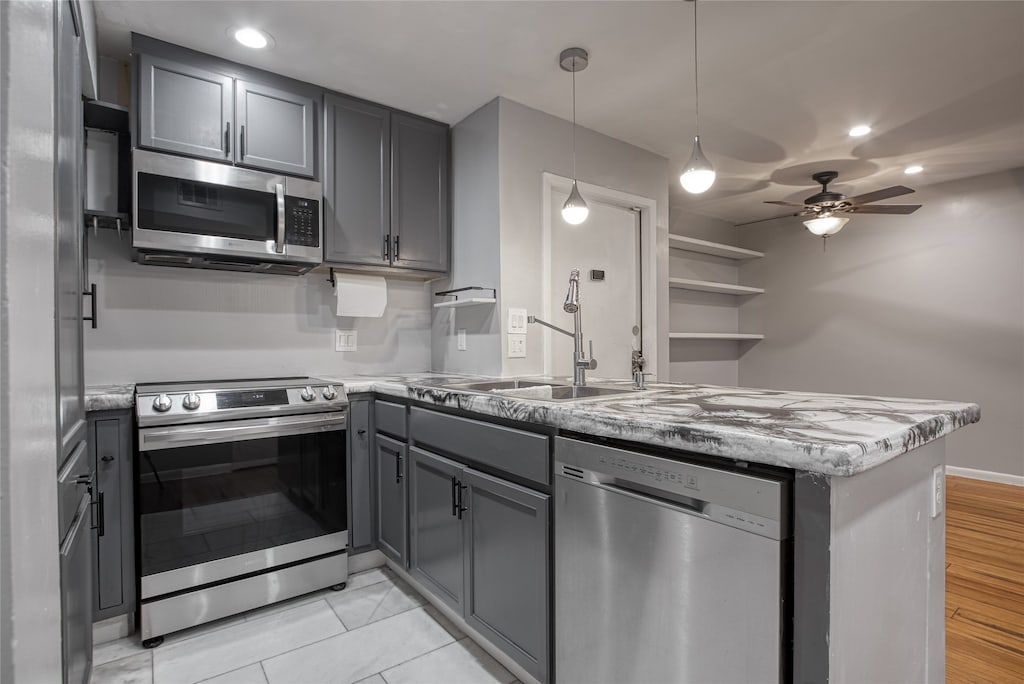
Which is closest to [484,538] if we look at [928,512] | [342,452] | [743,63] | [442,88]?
[342,452]

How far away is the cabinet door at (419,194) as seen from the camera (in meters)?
2.92

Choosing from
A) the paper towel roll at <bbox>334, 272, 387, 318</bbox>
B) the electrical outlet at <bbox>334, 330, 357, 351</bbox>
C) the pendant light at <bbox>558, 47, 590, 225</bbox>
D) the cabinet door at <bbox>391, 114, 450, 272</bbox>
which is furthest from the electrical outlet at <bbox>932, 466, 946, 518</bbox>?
the electrical outlet at <bbox>334, 330, 357, 351</bbox>

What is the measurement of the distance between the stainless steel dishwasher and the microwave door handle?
1775 millimetres

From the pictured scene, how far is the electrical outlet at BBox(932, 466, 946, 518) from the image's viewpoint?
1.27m

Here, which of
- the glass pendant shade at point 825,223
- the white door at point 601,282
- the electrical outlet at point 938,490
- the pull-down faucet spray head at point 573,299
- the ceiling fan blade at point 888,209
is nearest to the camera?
the electrical outlet at point 938,490

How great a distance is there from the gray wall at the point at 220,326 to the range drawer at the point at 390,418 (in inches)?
25.9

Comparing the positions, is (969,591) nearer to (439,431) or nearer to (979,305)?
(439,431)

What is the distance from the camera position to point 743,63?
2516 mm

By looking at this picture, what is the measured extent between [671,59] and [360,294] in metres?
2.03

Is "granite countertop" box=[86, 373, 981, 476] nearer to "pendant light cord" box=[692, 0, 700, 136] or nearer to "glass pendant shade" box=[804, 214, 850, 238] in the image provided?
"pendant light cord" box=[692, 0, 700, 136]

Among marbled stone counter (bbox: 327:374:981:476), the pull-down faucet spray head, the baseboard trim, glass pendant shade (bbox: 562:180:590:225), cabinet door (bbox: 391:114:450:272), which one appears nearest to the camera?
marbled stone counter (bbox: 327:374:981:476)

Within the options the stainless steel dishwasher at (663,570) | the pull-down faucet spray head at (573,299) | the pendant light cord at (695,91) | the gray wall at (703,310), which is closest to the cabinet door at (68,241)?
the stainless steel dishwasher at (663,570)

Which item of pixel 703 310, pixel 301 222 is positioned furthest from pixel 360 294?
pixel 703 310

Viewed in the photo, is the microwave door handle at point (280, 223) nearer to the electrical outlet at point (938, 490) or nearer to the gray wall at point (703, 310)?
the electrical outlet at point (938, 490)
